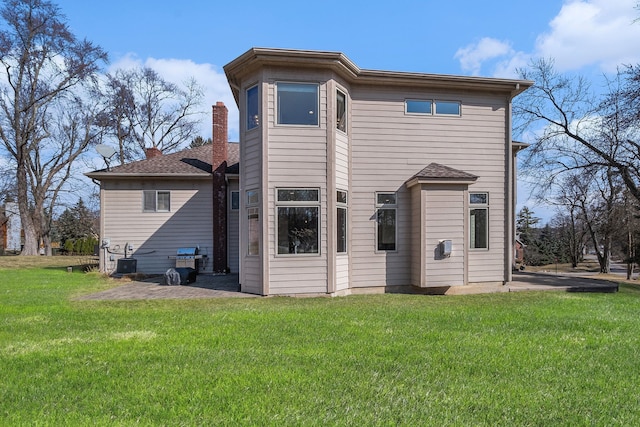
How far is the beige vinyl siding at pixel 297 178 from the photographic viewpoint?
29.1ft

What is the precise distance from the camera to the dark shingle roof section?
9.47 m

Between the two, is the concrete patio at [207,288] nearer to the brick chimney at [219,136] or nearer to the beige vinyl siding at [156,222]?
the beige vinyl siding at [156,222]

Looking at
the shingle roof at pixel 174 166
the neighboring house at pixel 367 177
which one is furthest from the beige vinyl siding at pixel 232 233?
the neighboring house at pixel 367 177

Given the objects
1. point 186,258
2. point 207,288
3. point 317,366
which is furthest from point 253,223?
point 317,366

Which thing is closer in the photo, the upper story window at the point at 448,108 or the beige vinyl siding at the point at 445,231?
the beige vinyl siding at the point at 445,231

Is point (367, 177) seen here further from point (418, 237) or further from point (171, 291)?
point (171, 291)

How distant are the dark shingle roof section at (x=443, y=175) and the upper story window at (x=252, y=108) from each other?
406cm

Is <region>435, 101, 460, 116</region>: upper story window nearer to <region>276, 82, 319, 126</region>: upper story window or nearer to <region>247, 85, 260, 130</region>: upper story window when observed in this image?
<region>276, 82, 319, 126</region>: upper story window

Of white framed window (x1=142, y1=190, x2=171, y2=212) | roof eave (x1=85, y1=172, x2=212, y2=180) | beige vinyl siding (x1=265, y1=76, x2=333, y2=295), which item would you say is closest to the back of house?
beige vinyl siding (x1=265, y1=76, x2=333, y2=295)

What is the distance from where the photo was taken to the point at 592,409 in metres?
3.13

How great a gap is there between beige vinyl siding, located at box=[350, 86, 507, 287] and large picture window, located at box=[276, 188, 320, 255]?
1211 millimetres

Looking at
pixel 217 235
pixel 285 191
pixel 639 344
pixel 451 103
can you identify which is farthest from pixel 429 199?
pixel 217 235

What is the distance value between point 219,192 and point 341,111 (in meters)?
6.23

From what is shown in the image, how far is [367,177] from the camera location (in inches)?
391
